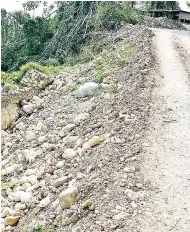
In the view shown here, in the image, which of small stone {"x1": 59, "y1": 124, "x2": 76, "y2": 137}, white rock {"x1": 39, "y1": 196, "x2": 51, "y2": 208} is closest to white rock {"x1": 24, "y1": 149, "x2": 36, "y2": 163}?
small stone {"x1": 59, "y1": 124, "x2": 76, "y2": 137}

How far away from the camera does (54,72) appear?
1041 centimetres

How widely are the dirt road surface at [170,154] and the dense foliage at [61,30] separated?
4.45 meters

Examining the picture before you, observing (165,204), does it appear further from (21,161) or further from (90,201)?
(21,161)

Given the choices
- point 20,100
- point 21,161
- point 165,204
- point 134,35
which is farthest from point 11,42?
point 165,204

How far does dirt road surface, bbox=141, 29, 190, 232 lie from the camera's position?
3908mm

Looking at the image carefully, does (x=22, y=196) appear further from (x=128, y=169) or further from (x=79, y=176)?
(x=128, y=169)

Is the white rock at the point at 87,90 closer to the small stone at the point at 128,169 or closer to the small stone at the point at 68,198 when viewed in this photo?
the small stone at the point at 128,169

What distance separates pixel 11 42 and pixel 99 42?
4.76m

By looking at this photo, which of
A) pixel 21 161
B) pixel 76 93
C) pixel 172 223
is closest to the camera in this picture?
pixel 172 223

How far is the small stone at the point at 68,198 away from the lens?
4.45m

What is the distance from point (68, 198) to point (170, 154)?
1386 mm

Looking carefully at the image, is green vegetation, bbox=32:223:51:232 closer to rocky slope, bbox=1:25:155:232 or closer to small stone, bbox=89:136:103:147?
rocky slope, bbox=1:25:155:232

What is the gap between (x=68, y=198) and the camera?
4469 millimetres

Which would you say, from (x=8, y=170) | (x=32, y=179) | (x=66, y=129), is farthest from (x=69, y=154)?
(x=8, y=170)
